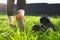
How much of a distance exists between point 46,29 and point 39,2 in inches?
62.1

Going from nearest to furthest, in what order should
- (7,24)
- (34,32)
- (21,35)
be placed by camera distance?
(21,35) < (34,32) < (7,24)

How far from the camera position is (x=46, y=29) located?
200 centimetres

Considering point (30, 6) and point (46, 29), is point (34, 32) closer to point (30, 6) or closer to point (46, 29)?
point (46, 29)

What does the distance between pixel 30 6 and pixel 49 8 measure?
0.34 m

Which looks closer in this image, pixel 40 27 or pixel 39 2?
pixel 40 27

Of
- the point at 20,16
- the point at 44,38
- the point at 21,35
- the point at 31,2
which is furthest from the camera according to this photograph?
the point at 31,2

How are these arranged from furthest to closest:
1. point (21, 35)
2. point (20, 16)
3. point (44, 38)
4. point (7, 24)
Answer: point (7, 24)
point (44, 38)
point (20, 16)
point (21, 35)

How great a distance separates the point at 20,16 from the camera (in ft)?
5.49

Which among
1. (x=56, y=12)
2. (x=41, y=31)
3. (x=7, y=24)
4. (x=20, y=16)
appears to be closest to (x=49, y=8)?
(x=56, y=12)

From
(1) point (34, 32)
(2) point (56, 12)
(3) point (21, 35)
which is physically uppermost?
(3) point (21, 35)

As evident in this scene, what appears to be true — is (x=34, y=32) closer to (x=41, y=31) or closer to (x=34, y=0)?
(x=41, y=31)

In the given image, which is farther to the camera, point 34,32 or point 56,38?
point 34,32

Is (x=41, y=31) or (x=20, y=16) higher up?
(x=20, y=16)

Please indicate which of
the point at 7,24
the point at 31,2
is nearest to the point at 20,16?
the point at 7,24
